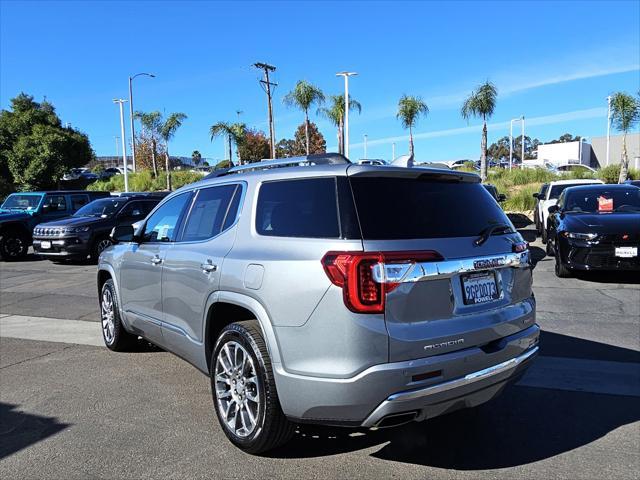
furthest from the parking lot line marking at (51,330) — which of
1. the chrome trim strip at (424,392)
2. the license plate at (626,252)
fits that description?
the license plate at (626,252)

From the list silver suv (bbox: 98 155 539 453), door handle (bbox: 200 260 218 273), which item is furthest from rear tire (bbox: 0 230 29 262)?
door handle (bbox: 200 260 218 273)

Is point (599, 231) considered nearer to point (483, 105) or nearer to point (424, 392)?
point (424, 392)

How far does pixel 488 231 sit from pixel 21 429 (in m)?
3.69

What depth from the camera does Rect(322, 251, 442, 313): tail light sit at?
2.84m

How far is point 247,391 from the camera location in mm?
3475

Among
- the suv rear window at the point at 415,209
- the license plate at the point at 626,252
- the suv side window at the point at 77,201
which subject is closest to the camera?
the suv rear window at the point at 415,209

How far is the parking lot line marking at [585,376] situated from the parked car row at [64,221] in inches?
461

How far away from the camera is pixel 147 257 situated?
4906mm

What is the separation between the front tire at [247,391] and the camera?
10.6 feet

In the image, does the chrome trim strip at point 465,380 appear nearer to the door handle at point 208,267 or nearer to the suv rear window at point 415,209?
the suv rear window at point 415,209

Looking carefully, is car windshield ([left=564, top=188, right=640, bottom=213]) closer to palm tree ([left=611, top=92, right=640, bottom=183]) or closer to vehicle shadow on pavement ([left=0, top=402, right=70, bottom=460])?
vehicle shadow on pavement ([left=0, top=402, right=70, bottom=460])

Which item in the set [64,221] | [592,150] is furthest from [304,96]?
[592,150]

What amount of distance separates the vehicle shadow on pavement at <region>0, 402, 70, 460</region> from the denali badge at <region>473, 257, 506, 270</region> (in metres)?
3.23

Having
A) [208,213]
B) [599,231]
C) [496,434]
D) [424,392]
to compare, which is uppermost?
[208,213]
